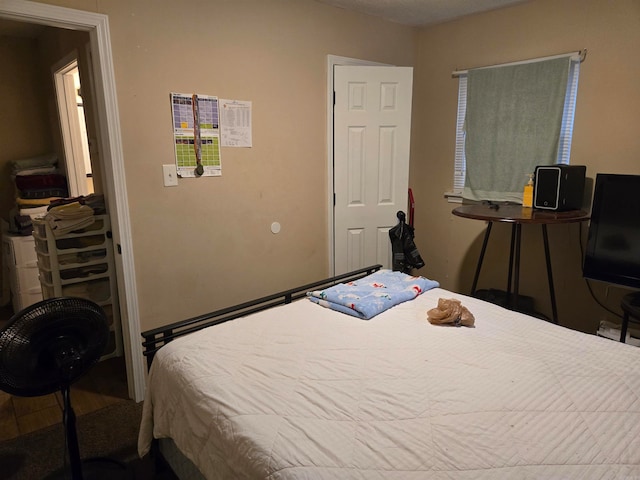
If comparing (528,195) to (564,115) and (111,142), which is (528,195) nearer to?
(564,115)

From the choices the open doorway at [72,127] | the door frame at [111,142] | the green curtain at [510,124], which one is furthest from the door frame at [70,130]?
the green curtain at [510,124]

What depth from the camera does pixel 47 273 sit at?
283cm

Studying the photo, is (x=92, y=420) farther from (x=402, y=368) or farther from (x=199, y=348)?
(x=402, y=368)

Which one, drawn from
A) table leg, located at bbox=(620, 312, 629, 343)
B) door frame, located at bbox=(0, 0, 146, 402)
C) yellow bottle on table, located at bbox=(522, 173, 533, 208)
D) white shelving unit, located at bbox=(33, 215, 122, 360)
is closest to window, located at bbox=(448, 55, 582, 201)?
yellow bottle on table, located at bbox=(522, 173, 533, 208)

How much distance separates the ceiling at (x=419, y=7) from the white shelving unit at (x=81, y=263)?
2.32 m

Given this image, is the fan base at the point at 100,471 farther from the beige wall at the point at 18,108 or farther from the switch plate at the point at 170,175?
the beige wall at the point at 18,108

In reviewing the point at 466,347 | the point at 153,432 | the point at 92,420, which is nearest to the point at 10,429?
the point at 92,420

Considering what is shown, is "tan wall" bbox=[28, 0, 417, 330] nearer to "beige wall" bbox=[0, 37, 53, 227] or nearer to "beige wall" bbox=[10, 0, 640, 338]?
"beige wall" bbox=[10, 0, 640, 338]

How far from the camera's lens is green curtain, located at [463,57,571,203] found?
9.65 feet

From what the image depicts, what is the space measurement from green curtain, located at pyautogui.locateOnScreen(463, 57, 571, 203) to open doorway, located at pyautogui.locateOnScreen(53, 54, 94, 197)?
3272mm

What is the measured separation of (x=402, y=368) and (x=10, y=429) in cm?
222

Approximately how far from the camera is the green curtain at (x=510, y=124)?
9.65ft

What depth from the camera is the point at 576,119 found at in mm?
2877

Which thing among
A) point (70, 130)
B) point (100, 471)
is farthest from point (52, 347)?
point (70, 130)
